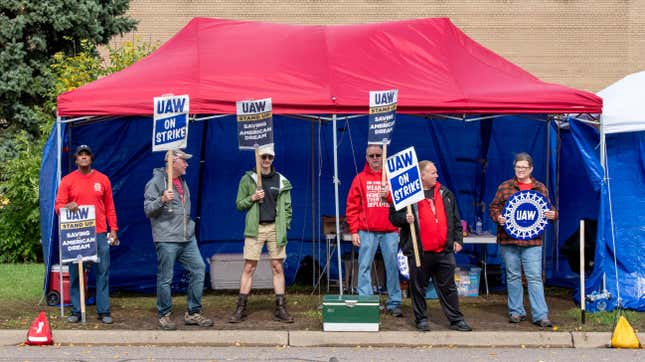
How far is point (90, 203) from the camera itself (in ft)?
30.1

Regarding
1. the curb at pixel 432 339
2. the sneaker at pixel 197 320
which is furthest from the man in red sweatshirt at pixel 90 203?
the curb at pixel 432 339

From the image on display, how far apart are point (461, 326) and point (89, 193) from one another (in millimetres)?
4133

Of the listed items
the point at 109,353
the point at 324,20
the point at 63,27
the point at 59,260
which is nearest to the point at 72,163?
the point at 59,260

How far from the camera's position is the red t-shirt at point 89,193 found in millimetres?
9109

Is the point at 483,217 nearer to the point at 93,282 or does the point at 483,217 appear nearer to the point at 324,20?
the point at 93,282

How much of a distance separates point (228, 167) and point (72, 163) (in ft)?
7.56

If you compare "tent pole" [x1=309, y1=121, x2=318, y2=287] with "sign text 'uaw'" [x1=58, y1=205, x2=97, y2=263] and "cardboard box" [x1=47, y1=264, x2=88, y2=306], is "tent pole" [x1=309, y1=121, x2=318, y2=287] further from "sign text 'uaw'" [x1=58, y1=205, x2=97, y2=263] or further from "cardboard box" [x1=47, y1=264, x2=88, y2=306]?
"sign text 'uaw'" [x1=58, y1=205, x2=97, y2=263]

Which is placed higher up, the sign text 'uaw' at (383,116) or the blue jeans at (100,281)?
the sign text 'uaw' at (383,116)

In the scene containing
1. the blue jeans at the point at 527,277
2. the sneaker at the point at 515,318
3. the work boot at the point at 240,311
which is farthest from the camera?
the sneaker at the point at 515,318

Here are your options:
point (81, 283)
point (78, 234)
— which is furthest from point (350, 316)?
point (78, 234)

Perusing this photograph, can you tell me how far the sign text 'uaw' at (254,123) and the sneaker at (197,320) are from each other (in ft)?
6.08

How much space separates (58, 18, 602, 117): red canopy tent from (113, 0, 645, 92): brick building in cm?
2222

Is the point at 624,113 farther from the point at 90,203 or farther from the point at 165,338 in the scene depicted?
the point at 90,203

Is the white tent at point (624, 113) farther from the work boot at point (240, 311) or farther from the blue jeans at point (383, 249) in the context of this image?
the work boot at point (240, 311)
